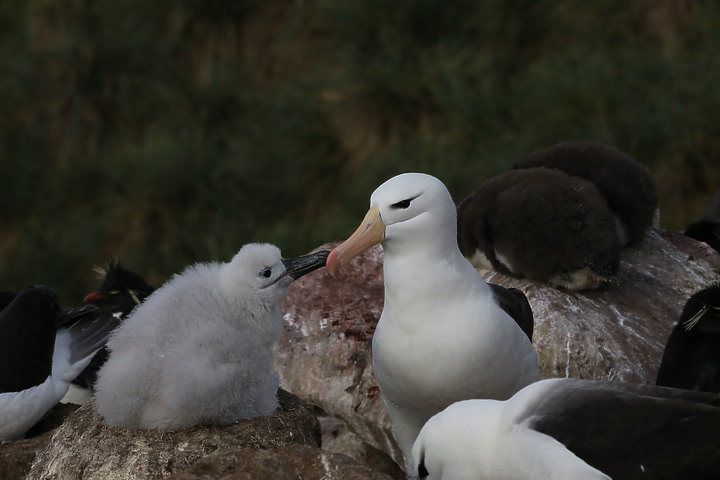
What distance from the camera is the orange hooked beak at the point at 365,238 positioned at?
418cm

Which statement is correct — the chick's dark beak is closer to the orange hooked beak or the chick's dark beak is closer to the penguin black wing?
the orange hooked beak

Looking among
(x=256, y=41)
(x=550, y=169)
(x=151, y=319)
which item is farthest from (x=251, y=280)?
(x=256, y=41)

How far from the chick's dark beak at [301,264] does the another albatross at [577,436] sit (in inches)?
33.1

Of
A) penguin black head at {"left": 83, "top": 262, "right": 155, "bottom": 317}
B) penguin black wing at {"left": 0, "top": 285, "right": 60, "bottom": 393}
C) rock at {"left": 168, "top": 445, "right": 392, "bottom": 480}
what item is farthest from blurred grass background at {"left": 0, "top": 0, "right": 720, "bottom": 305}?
rock at {"left": 168, "top": 445, "right": 392, "bottom": 480}

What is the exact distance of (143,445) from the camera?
12.8 feet

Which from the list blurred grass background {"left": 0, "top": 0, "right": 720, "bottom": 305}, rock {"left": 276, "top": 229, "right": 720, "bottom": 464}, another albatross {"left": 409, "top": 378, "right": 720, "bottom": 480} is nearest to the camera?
another albatross {"left": 409, "top": 378, "right": 720, "bottom": 480}

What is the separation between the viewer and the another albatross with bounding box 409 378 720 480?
334 centimetres

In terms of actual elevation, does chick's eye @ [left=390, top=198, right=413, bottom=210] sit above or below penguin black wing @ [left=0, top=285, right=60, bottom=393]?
above

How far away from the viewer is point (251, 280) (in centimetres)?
418

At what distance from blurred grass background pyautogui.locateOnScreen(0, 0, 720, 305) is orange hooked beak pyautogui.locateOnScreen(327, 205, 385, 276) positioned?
13.6 ft

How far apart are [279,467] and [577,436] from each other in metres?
0.92

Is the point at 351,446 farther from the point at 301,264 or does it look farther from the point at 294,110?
the point at 294,110

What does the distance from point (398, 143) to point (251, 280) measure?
22.0 feet

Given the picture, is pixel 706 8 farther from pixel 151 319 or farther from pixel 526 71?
pixel 151 319
